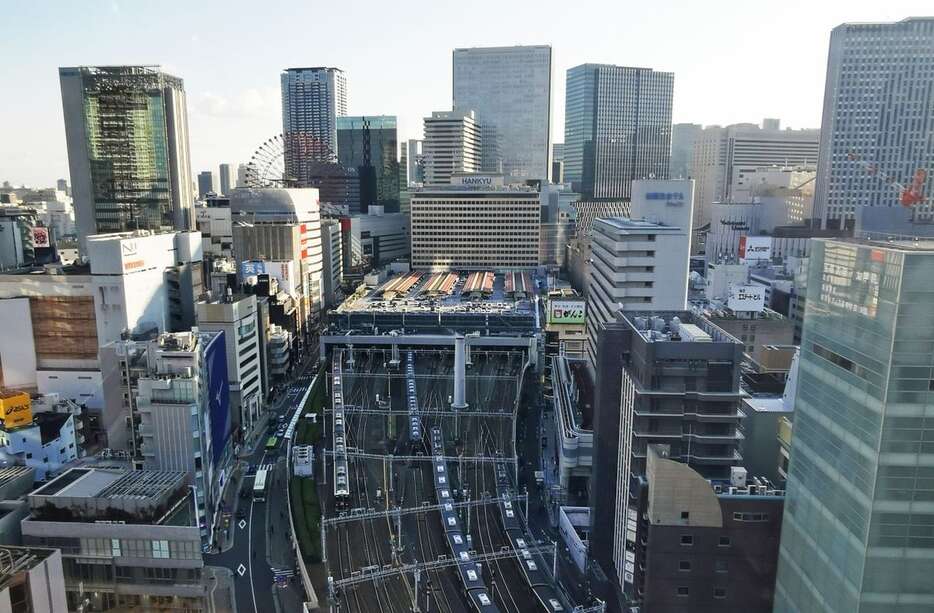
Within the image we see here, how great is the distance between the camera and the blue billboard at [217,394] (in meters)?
44.2

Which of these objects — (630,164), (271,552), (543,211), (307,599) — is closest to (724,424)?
(307,599)

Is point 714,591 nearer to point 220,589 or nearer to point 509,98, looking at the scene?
point 220,589

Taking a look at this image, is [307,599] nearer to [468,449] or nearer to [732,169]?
[468,449]

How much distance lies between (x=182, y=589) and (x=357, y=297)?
60.1 meters

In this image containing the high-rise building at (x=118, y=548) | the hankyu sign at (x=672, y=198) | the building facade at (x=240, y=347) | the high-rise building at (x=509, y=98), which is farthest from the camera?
Answer: the high-rise building at (x=509, y=98)

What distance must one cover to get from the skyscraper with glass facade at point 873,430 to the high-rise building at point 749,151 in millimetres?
169549

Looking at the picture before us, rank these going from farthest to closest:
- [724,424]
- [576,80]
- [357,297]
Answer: [576,80] → [357,297] → [724,424]

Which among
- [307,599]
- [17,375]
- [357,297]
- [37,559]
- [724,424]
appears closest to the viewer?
[37,559]

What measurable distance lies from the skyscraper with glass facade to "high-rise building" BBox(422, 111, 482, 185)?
444ft

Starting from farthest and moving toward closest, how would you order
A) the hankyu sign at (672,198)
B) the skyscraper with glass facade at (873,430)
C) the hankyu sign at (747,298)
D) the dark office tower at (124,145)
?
the dark office tower at (124,145)
the hankyu sign at (747,298)
the hankyu sign at (672,198)
the skyscraper with glass facade at (873,430)

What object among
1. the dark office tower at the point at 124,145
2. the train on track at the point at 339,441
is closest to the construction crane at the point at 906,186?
the train on track at the point at 339,441

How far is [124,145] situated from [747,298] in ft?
271

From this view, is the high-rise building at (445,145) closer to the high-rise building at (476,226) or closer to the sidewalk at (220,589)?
the high-rise building at (476,226)

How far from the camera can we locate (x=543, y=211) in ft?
439
